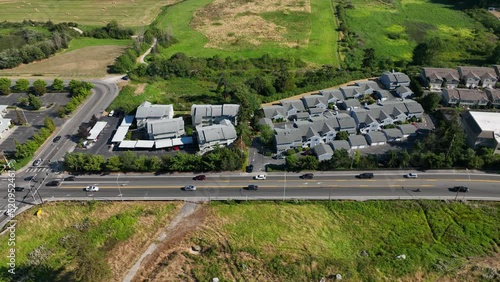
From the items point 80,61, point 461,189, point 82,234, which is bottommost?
point 461,189

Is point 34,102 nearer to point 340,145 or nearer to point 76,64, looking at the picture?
point 76,64

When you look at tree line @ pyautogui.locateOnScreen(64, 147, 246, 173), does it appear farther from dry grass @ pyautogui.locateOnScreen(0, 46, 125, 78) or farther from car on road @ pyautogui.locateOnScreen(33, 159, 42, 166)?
dry grass @ pyautogui.locateOnScreen(0, 46, 125, 78)

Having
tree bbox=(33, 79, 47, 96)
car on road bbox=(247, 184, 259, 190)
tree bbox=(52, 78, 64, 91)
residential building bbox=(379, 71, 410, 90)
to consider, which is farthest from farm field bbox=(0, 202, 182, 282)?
residential building bbox=(379, 71, 410, 90)

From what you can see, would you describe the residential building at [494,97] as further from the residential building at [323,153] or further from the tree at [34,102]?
the tree at [34,102]

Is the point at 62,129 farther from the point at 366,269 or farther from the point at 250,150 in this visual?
the point at 366,269

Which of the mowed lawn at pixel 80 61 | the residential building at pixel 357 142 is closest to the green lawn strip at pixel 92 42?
the mowed lawn at pixel 80 61

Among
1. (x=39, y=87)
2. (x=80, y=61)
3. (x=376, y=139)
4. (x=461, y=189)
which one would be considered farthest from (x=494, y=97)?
(x=80, y=61)
